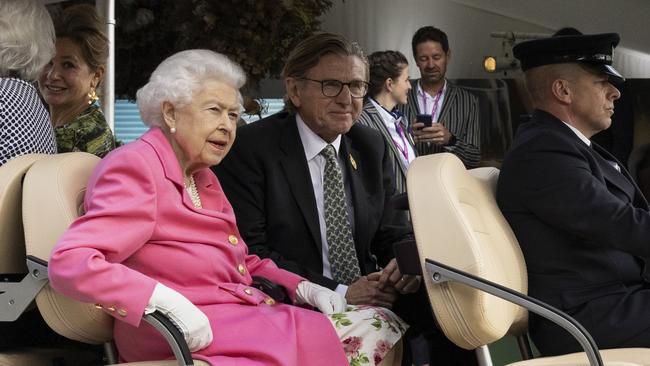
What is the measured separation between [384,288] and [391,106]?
2.18 metres

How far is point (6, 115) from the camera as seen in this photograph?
3344mm

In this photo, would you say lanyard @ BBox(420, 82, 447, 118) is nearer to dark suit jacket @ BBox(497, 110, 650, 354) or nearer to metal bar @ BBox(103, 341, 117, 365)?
dark suit jacket @ BBox(497, 110, 650, 354)

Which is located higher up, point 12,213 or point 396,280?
point 12,213

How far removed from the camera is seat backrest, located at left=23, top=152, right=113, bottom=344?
3.07m

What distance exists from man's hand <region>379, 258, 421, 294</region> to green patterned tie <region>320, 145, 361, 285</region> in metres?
0.22

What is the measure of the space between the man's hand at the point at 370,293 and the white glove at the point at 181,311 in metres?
0.86

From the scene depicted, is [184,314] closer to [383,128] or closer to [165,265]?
[165,265]

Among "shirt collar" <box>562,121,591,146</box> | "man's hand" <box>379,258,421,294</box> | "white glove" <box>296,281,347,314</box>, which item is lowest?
"white glove" <box>296,281,347,314</box>

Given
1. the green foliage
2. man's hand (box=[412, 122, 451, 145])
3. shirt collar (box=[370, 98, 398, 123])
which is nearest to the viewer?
the green foliage

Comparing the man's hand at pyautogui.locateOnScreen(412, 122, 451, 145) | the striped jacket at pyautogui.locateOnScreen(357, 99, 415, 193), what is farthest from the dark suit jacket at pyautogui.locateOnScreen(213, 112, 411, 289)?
the man's hand at pyautogui.locateOnScreen(412, 122, 451, 145)

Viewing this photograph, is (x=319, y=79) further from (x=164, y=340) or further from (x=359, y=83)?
(x=164, y=340)

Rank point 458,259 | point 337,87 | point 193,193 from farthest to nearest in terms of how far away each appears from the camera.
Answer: point 337,87 → point 193,193 → point 458,259

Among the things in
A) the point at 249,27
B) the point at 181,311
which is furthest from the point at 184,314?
the point at 249,27

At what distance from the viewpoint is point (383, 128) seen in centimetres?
545
